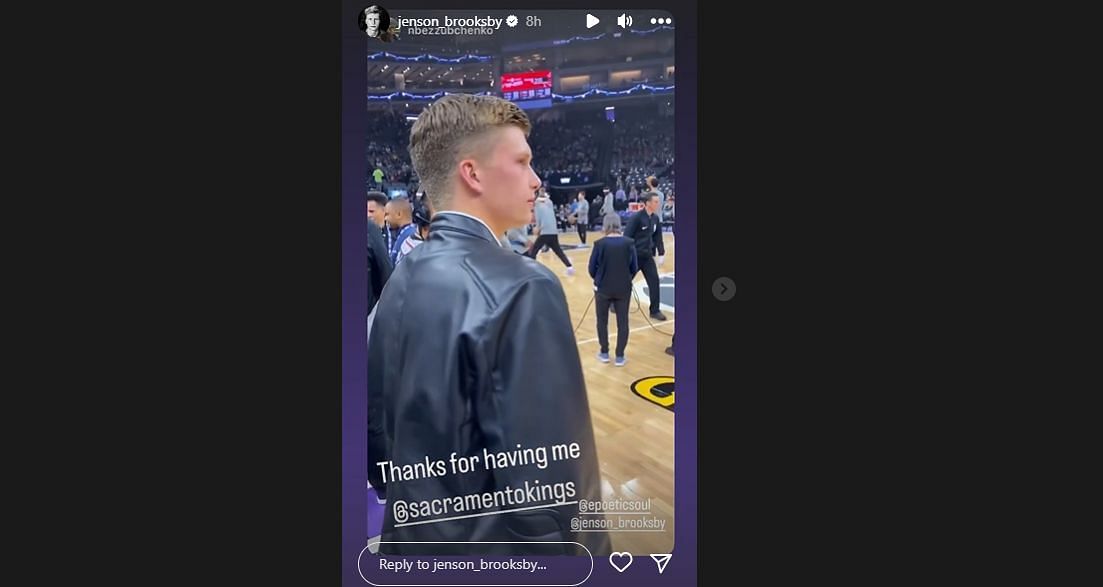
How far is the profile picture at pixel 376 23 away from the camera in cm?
233

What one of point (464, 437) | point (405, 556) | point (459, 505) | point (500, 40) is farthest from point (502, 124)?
point (405, 556)

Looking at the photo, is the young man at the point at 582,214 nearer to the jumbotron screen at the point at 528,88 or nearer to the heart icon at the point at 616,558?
the jumbotron screen at the point at 528,88

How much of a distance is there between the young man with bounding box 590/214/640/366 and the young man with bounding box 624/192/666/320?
30mm

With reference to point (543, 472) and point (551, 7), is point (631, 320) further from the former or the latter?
point (551, 7)

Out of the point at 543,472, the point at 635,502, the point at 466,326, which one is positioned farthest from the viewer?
the point at 635,502

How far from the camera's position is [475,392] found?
214 centimetres

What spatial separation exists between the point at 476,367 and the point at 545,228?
19.1 inches

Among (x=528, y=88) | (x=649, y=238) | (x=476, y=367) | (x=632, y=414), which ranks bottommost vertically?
(x=632, y=414)

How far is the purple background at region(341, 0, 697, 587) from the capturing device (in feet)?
7.55

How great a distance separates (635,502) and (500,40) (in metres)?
1.49

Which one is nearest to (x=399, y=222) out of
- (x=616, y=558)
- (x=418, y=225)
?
(x=418, y=225)
